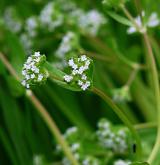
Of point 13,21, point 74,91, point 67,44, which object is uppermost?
point 13,21

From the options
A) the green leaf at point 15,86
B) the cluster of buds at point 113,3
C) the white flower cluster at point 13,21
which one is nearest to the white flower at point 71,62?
the cluster of buds at point 113,3

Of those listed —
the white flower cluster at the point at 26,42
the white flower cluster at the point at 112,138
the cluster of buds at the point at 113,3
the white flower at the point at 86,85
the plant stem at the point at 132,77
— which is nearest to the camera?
the white flower at the point at 86,85

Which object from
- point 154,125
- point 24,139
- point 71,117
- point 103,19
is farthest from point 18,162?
point 103,19

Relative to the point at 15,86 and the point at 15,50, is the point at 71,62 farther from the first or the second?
the point at 15,50

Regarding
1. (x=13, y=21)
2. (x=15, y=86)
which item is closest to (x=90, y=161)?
(x=15, y=86)

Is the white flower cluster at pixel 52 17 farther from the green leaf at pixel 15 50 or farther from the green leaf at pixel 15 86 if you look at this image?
the green leaf at pixel 15 86

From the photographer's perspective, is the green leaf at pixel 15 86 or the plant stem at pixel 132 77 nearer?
the green leaf at pixel 15 86
